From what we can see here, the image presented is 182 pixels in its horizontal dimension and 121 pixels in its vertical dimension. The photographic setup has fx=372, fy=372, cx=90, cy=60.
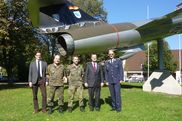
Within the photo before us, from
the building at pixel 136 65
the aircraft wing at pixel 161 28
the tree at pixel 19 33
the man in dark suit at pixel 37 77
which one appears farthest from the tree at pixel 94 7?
the man in dark suit at pixel 37 77

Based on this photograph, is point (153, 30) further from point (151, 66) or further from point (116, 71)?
point (151, 66)

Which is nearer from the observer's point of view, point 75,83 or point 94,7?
point 75,83

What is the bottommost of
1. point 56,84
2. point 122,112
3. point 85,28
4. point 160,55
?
point 122,112

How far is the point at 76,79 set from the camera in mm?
12047

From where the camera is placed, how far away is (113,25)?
17.9 meters

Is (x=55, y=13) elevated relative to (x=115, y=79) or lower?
elevated

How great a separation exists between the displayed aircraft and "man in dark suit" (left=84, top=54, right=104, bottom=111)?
3.43 m

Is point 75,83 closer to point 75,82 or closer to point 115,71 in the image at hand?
point 75,82

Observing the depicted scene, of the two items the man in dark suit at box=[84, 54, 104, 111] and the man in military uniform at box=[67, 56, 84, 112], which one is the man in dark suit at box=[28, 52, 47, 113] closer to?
the man in military uniform at box=[67, 56, 84, 112]

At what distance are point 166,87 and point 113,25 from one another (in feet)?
12.7

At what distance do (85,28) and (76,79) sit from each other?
16.4 ft

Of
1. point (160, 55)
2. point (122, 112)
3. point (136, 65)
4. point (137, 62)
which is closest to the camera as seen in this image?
point (122, 112)

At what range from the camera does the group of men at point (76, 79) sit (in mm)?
11953

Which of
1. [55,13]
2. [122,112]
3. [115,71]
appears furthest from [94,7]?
[122,112]
